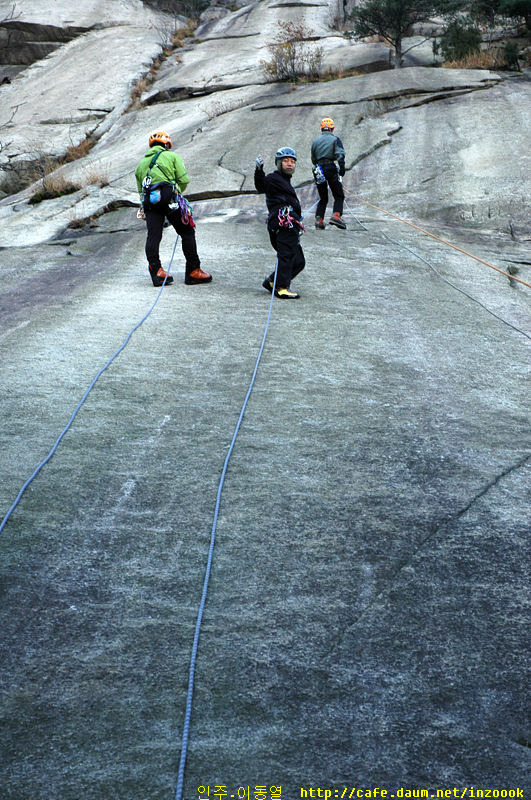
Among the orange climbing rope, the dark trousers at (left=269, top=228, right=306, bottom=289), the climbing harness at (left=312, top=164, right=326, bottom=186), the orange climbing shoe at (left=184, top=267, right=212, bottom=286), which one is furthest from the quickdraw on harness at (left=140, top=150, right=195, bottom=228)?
the orange climbing rope

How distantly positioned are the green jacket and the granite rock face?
3.97 ft

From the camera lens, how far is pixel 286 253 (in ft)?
24.2

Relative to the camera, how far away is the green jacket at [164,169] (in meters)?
7.62

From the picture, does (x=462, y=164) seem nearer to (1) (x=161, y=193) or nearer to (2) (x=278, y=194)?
(2) (x=278, y=194)

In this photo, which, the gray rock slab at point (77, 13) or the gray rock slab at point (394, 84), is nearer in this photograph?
the gray rock slab at point (394, 84)

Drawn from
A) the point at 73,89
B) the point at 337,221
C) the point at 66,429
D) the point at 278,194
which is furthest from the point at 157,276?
the point at 73,89

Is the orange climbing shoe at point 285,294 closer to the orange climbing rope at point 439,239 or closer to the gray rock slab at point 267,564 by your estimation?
the gray rock slab at point 267,564

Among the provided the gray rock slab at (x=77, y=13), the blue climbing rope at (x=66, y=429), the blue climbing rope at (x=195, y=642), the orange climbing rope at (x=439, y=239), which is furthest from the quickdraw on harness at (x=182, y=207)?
the gray rock slab at (x=77, y=13)

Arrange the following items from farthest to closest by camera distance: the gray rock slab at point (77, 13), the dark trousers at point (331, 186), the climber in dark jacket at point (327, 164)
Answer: the gray rock slab at point (77, 13) < the dark trousers at point (331, 186) < the climber in dark jacket at point (327, 164)

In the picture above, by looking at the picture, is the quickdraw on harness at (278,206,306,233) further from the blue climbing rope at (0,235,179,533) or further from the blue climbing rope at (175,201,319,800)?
the blue climbing rope at (175,201,319,800)

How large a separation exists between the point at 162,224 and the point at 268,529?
5504 mm

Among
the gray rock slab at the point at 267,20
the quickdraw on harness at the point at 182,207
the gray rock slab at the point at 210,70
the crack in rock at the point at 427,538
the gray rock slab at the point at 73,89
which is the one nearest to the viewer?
the crack in rock at the point at 427,538

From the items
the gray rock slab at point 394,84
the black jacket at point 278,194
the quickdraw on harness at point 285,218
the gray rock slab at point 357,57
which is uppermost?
the gray rock slab at point 357,57

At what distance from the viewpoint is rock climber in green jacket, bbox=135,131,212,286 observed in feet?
25.1
